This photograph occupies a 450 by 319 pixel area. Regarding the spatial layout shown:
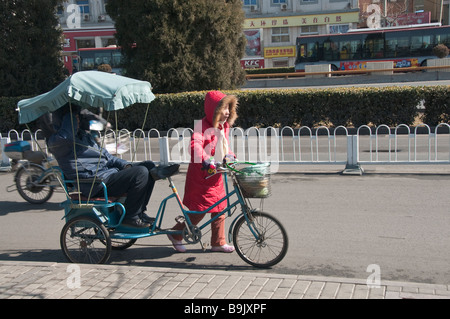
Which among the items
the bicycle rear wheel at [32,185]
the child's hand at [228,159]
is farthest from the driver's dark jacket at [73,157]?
the bicycle rear wheel at [32,185]

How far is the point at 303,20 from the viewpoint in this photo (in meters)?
46.9

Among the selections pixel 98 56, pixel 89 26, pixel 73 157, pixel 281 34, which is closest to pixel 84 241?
pixel 73 157

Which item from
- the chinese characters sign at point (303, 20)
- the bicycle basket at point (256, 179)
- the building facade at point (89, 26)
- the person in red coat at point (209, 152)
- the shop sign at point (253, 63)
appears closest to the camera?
the bicycle basket at point (256, 179)

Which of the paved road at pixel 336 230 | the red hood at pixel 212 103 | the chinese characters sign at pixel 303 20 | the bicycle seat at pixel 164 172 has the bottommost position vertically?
the paved road at pixel 336 230

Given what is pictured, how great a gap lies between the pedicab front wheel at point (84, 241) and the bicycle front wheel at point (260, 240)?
145cm

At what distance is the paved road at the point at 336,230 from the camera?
510 centimetres

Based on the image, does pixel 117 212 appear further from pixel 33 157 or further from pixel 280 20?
pixel 280 20

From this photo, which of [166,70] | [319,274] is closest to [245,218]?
[319,274]

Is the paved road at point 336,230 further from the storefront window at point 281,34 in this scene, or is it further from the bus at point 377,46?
the storefront window at point 281,34

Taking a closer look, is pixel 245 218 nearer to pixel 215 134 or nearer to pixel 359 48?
pixel 215 134

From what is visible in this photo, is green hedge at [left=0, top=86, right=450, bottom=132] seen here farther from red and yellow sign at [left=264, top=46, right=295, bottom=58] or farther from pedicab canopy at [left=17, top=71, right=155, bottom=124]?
red and yellow sign at [left=264, top=46, right=295, bottom=58]

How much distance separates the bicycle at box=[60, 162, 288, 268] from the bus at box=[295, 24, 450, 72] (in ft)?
104

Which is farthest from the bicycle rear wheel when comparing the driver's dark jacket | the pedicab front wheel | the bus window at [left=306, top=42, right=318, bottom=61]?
the bus window at [left=306, top=42, right=318, bottom=61]
